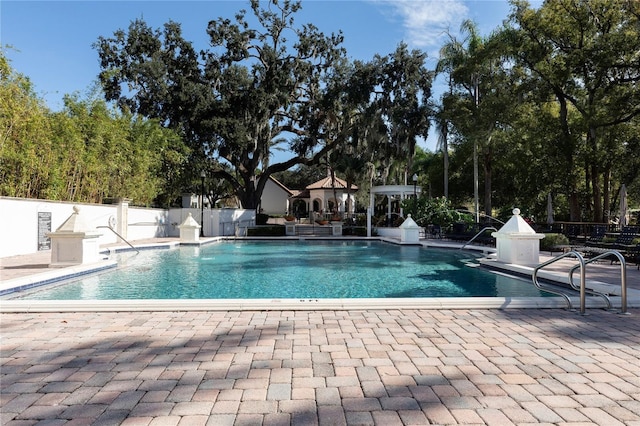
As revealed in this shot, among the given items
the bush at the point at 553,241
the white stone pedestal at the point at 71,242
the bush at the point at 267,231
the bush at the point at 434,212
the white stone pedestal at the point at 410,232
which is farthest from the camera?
the bush at the point at 267,231

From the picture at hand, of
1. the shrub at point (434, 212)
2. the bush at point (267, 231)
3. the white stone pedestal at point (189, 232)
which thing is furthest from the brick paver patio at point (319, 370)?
the bush at point (267, 231)

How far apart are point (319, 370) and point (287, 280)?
5595 mm

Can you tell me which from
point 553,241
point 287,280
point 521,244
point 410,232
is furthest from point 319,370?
point 410,232

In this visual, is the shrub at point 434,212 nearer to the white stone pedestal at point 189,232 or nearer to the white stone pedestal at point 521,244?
the white stone pedestal at point 521,244

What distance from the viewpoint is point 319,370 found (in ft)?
9.63

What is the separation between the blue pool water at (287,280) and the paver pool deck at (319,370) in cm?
226

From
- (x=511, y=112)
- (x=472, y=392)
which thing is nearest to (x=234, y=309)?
(x=472, y=392)

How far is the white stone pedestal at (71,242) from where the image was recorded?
8375 millimetres

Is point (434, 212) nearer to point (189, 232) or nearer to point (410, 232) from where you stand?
point (410, 232)

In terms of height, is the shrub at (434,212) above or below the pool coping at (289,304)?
above

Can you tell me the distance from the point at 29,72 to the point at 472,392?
13545mm

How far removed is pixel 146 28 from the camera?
79.7 ft

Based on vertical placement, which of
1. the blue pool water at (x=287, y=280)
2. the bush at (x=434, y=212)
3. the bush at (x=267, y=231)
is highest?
the bush at (x=434, y=212)

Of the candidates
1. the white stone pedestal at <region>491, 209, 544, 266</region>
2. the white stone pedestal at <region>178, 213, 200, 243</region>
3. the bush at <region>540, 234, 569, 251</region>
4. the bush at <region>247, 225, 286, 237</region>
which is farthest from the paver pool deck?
the bush at <region>247, 225, 286, 237</region>
